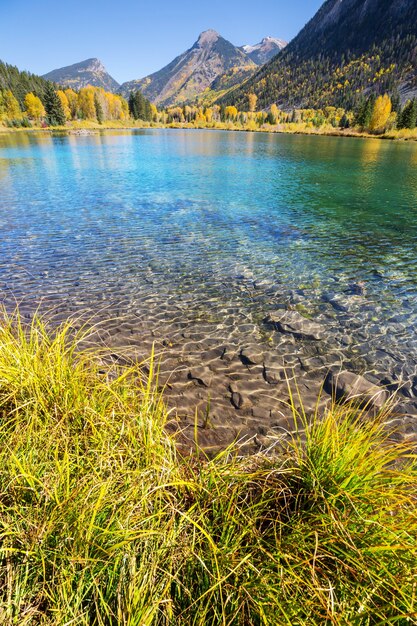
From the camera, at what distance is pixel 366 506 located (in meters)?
2.36

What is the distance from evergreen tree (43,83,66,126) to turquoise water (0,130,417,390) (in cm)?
12590

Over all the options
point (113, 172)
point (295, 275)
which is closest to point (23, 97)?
point (113, 172)

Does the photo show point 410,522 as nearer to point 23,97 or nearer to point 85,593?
point 85,593

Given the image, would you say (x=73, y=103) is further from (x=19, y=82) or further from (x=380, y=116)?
(x=380, y=116)

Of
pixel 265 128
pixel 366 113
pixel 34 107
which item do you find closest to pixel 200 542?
pixel 366 113

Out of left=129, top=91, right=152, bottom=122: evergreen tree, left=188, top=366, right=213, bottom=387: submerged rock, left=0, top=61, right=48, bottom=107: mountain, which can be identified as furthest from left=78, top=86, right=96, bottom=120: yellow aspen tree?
left=188, top=366, right=213, bottom=387: submerged rock

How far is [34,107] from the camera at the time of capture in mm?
125938

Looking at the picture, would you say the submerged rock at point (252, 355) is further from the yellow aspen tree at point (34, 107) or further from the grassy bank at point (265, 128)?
the yellow aspen tree at point (34, 107)

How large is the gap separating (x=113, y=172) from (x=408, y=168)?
103 feet

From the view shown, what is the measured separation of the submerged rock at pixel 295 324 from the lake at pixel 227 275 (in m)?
0.20

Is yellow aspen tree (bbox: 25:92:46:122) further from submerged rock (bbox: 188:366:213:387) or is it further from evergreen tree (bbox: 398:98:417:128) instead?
submerged rock (bbox: 188:366:213:387)

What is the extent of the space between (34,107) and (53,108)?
1303 cm

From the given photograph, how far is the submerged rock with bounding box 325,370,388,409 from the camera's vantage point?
17.8 ft

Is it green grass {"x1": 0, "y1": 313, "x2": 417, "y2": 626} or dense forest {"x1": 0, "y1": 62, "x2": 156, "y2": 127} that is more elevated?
dense forest {"x1": 0, "y1": 62, "x2": 156, "y2": 127}
